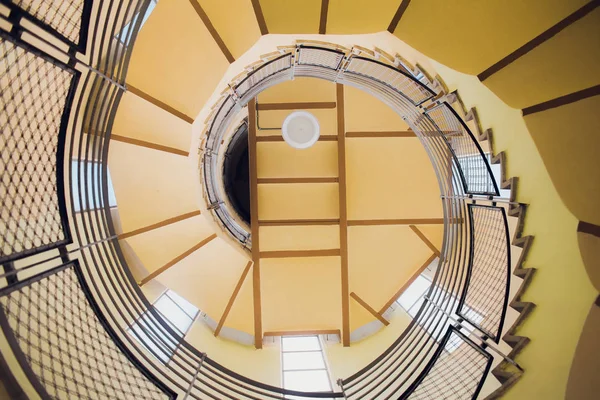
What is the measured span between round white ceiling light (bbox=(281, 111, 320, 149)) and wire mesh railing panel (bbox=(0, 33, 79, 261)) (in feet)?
13.0

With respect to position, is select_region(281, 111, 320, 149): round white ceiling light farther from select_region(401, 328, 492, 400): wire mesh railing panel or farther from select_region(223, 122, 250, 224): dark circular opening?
select_region(401, 328, 492, 400): wire mesh railing panel

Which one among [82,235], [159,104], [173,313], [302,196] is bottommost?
[173,313]

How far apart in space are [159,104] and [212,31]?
1.32 meters

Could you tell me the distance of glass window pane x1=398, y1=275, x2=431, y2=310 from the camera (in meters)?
7.34

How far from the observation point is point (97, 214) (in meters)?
4.29

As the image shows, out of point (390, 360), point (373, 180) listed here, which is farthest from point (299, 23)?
point (390, 360)

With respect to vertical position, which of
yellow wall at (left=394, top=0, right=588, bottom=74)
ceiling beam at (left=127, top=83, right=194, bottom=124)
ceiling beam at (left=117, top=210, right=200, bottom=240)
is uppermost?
yellow wall at (left=394, top=0, right=588, bottom=74)

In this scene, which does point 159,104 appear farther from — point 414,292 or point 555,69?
point 414,292

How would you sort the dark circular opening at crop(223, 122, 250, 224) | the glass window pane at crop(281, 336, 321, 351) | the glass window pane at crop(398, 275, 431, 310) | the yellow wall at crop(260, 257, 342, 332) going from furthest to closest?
1. the dark circular opening at crop(223, 122, 250, 224)
2. the yellow wall at crop(260, 257, 342, 332)
3. the glass window pane at crop(398, 275, 431, 310)
4. the glass window pane at crop(281, 336, 321, 351)

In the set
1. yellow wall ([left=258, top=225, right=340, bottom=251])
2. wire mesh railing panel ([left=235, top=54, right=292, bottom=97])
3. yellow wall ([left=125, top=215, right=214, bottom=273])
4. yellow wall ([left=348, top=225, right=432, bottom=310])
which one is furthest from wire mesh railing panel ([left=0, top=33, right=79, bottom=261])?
yellow wall ([left=348, top=225, right=432, bottom=310])

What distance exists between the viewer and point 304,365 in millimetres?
6488

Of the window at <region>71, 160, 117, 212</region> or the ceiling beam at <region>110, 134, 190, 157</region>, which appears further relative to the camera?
the ceiling beam at <region>110, 134, 190, 157</region>

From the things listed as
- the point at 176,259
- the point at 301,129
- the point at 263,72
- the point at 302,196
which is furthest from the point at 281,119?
the point at 176,259

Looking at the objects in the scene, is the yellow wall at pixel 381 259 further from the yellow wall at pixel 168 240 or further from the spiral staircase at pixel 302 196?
the yellow wall at pixel 168 240
